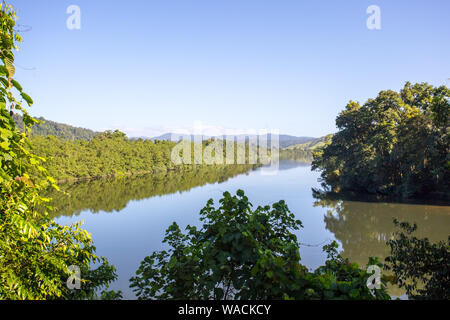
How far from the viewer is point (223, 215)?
2.75 metres

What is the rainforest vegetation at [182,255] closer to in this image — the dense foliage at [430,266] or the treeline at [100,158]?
the dense foliage at [430,266]

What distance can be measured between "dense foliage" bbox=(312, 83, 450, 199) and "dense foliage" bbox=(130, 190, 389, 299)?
54.6 feet

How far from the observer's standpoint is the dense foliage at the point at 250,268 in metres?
1.90

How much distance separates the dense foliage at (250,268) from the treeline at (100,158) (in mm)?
33298

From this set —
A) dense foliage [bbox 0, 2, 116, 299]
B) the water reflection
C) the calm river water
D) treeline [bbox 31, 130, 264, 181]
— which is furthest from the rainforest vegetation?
treeline [bbox 31, 130, 264, 181]

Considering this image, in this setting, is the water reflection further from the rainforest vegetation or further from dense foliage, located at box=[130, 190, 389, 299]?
dense foliage, located at box=[130, 190, 389, 299]

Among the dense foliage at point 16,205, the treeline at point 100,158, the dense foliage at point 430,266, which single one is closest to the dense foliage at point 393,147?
the dense foliage at point 430,266

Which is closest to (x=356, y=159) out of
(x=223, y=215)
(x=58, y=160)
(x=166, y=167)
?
(x=223, y=215)

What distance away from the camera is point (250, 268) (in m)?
2.44

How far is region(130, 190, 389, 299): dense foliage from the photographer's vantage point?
1899 mm

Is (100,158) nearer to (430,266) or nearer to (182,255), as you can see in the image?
(182,255)

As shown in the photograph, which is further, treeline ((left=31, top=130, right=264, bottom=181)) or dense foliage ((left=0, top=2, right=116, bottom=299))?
treeline ((left=31, top=130, right=264, bottom=181))
